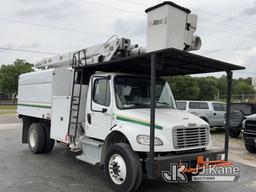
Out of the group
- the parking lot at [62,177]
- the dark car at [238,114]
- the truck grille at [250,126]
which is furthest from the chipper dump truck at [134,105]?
the dark car at [238,114]

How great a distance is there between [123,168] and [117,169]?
192mm

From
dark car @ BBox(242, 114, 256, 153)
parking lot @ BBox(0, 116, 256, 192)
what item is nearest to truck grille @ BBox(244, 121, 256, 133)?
dark car @ BBox(242, 114, 256, 153)

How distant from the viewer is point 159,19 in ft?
19.0

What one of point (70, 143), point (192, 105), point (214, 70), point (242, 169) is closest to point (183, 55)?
point (214, 70)

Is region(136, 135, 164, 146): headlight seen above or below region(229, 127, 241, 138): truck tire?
above

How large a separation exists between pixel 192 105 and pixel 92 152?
11053 millimetres

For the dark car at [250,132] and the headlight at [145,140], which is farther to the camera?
the dark car at [250,132]

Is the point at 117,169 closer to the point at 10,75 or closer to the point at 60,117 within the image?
the point at 60,117

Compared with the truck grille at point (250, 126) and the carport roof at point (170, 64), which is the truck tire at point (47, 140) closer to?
the carport roof at point (170, 64)

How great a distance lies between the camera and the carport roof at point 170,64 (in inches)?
222

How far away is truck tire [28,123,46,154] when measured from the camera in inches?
364

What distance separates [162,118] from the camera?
5.95 metres

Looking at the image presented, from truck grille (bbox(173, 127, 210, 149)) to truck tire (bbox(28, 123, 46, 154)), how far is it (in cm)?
497

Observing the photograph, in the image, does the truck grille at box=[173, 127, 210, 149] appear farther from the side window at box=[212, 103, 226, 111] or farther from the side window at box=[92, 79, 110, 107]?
the side window at box=[212, 103, 226, 111]
